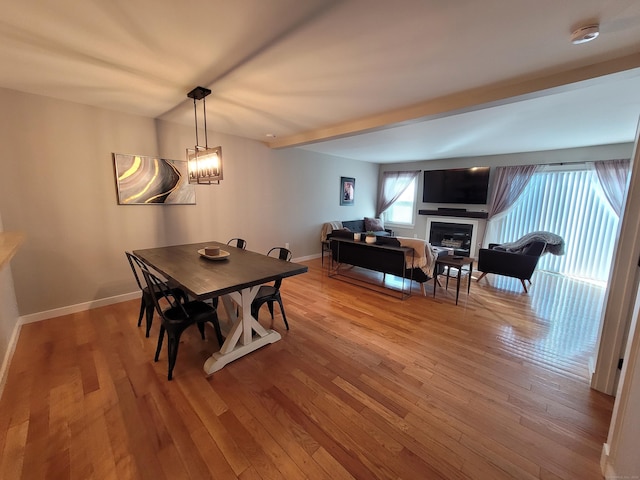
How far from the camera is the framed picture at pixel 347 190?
6.43 meters

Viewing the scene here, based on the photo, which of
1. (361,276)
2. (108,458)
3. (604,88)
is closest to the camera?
(108,458)

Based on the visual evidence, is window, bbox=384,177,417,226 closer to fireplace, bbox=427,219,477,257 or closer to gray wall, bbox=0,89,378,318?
fireplace, bbox=427,219,477,257

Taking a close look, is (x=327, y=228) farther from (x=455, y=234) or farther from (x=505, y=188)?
(x=505, y=188)

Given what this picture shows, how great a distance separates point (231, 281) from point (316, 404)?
1.07m

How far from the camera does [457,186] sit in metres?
6.06

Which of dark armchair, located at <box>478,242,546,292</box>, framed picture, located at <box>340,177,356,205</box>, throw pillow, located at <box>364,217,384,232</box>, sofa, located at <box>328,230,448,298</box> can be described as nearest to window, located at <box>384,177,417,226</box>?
throw pillow, located at <box>364,217,384,232</box>

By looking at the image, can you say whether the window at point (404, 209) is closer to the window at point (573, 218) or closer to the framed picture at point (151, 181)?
the window at point (573, 218)

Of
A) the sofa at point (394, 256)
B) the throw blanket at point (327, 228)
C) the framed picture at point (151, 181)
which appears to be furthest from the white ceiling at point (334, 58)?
the throw blanket at point (327, 228)

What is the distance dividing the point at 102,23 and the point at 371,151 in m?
4.79

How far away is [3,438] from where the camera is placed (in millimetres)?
1467

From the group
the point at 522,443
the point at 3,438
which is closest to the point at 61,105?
the point at 3,438

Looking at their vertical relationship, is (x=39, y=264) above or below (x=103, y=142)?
below

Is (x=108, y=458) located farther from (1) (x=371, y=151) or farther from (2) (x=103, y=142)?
(1) (x=371, y=151)

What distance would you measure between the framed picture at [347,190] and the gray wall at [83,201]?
2583 millimetres
